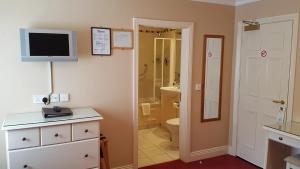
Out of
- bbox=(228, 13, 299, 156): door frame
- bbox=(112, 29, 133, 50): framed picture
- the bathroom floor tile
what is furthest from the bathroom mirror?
bbox=(112, 29, 133, 50): framed picture

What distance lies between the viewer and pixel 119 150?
303 centimetres

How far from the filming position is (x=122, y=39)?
114 inches

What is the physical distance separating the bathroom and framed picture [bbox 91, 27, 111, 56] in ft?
7.29

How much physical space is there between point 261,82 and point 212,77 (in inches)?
26.6

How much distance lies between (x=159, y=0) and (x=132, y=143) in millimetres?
1904

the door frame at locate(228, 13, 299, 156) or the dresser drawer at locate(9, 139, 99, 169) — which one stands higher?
the door frame at locate(228, 13, 299, 156)

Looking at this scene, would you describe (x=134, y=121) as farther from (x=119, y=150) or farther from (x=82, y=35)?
(x=82, y=35)

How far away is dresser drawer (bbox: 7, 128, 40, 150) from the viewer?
2029 mm

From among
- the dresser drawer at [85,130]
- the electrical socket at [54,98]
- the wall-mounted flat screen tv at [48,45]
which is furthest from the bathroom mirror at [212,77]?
the electrical socket at [54,98]

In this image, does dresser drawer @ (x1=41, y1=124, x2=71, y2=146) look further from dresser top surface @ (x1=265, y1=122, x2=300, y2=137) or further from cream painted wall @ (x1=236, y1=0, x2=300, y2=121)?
cream painted wall @ (x1=236, y1=0, x2=300, y2=121)

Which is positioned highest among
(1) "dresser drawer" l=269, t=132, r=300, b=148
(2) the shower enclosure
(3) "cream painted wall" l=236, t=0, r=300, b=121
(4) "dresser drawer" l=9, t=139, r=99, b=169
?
(3) "cream painted wall" l=236, t=0, r=300, b=121

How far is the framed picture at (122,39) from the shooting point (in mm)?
2852

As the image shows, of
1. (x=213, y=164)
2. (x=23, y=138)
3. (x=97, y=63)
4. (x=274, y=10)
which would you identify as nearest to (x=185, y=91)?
(x=213, y=164)

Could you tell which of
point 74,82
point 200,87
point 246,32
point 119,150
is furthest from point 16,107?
point 246,32
